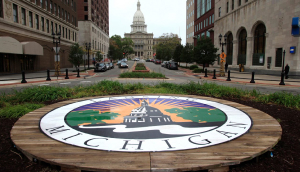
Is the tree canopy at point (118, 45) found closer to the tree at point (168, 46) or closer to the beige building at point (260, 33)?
the tree at point (168, 46)

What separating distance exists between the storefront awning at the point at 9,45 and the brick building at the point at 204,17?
127 ft

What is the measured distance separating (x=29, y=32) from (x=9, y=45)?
775cm

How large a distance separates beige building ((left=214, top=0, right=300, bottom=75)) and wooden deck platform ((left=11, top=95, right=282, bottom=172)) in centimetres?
2620

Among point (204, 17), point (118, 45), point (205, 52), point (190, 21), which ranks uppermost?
point (190, 21)

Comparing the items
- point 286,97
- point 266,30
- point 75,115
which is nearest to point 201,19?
point 266,30

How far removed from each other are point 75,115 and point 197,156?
13.5ft

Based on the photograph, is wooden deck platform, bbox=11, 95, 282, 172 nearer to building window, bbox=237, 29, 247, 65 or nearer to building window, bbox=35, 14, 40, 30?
building window, bbox=237, 29, 247, 65

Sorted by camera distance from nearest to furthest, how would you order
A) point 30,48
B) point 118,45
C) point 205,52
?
point 30,48 → point 205,52 → point 118,45

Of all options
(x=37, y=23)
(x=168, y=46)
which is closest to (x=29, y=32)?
(x=37, y=23)

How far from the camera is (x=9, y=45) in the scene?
87.0 ft

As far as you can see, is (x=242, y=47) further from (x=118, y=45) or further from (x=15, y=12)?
(x=118, y=45)

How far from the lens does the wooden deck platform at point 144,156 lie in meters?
3.39

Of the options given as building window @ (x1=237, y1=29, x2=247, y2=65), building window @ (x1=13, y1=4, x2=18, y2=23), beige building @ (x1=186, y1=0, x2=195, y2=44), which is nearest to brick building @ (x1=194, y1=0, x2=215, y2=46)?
beige building @ (x1=186, y1=0, x2=195, y2=44)

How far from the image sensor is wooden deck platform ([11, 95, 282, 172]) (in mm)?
3395
